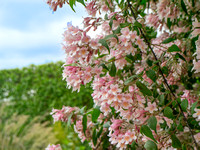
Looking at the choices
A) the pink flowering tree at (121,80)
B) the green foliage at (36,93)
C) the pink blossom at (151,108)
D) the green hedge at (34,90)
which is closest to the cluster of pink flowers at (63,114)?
the pink flowering tree at (121,80)

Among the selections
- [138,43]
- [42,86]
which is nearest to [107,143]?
[138,43]

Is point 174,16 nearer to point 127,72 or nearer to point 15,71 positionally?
point 127,72

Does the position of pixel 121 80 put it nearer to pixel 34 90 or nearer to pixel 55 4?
pixel 55 4

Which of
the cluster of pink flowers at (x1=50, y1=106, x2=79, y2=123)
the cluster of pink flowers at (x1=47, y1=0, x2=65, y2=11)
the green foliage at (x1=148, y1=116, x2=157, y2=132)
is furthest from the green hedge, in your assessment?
the green foliage at (x1=148, y1=116, x2=157, y2=132)

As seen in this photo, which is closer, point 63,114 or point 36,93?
point 63,114

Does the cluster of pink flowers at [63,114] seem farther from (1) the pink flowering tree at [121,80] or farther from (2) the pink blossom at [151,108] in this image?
(2) the pink blossom at [151,108]

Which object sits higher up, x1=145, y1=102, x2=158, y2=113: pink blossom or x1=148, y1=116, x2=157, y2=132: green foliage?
x1=145, y1=102, x2=158, y2=113: pink blossom

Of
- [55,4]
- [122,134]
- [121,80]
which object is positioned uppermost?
[55,4]

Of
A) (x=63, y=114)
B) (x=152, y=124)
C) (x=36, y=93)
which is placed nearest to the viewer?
(x=152, y=124)

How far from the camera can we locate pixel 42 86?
4.28m

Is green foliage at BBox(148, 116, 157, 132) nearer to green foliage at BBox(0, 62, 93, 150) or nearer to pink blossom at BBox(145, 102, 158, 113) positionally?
pink blossom at BBox(145, 102, 158, 113)

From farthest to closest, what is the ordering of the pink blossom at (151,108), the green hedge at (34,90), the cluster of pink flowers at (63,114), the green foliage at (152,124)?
the green hedge at (34,90) → the cluster of pink flowers at (63,114) → the pink blossom at (151,108) → the green foliage at (152,124)

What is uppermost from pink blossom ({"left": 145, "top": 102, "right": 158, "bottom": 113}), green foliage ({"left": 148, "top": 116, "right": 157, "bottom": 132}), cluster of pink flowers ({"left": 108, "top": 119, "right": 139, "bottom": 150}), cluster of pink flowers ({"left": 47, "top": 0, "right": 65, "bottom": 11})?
cluster of pink flowers ({"left": 47, "top": 0, "right": 65, "bottom": 11})

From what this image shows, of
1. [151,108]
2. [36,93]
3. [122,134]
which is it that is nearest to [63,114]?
[122,134]
